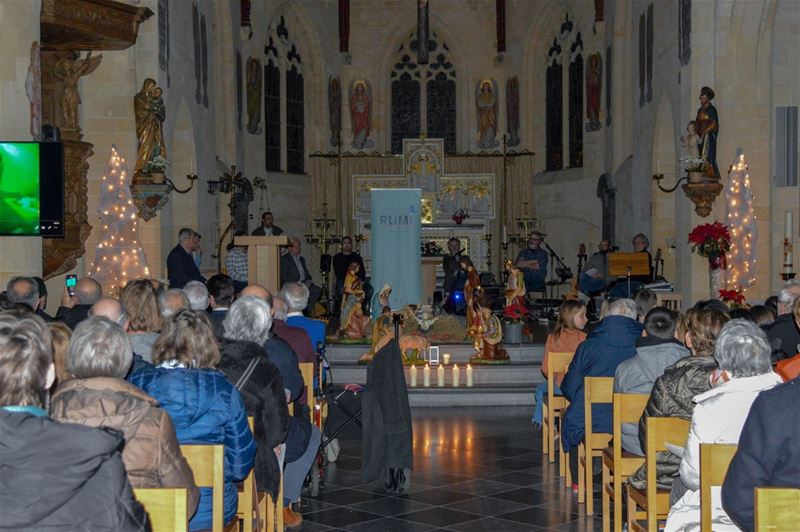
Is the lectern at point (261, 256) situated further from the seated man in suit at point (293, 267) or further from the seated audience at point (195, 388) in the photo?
the seated audience at point (195, 388)

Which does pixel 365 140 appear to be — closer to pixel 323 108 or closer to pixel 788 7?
pixel 323 108

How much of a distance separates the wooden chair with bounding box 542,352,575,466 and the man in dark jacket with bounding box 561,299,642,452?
0.80 metres

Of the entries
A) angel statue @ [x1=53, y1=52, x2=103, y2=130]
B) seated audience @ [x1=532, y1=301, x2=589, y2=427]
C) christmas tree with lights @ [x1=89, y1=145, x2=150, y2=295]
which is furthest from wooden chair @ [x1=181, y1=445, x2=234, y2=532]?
angel statue @ [x1=53, y1=52, x2=103, y2=130]

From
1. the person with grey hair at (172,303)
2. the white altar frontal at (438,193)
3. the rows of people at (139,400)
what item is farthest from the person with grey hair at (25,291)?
the white altar frontal at (438,193)

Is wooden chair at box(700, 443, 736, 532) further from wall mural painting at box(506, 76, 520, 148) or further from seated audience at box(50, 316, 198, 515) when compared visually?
wall mural painting at box(506, 76, 520, 148)

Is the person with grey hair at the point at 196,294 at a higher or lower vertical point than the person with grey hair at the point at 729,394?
higher

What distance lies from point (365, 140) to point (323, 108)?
1.26 meters

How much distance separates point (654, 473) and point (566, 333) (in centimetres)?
378

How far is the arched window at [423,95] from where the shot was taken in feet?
92.3

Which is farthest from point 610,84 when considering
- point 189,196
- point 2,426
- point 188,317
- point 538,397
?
point 2,426

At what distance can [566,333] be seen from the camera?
372 inches

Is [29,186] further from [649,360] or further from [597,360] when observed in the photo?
[649,360]

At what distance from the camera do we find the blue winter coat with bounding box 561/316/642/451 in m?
7.77

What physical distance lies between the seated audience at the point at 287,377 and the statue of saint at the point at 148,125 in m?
8.08
